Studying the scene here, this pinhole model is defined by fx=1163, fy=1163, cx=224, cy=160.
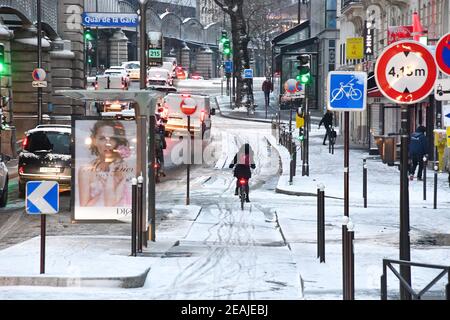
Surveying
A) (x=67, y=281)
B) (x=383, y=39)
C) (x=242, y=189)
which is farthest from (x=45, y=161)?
(x=383, y=39)

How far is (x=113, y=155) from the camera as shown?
17516 mm

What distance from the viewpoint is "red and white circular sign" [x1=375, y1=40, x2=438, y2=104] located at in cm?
1168

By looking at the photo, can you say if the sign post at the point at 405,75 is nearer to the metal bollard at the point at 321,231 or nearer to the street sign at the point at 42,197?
the metal bollard at the point at 321,231

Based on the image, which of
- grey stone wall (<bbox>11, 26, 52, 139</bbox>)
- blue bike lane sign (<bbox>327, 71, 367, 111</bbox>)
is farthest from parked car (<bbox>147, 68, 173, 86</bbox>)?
blue bike lane sign (<bbox>327, 71, 367, 111</bbox>)

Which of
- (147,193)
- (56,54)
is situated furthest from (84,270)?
(56,54)

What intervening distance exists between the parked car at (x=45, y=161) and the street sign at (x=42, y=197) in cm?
1192

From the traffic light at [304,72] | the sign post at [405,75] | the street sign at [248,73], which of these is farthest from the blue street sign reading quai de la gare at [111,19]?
the street sign at [248,73]

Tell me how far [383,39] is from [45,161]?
2732cm

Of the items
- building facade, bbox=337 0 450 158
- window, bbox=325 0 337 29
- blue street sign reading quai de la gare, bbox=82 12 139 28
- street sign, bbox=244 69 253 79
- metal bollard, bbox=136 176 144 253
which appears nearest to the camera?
metal bollard, bbox=136 176 144 253

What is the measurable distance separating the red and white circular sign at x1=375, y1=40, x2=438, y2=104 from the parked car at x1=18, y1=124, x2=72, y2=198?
14.5m

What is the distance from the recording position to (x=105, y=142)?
1738 centimetres

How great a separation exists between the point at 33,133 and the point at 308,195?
6.62 meters

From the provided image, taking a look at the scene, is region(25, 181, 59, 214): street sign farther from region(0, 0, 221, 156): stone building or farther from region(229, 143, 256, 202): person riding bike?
region(0, 0, 221, 156): stone building
